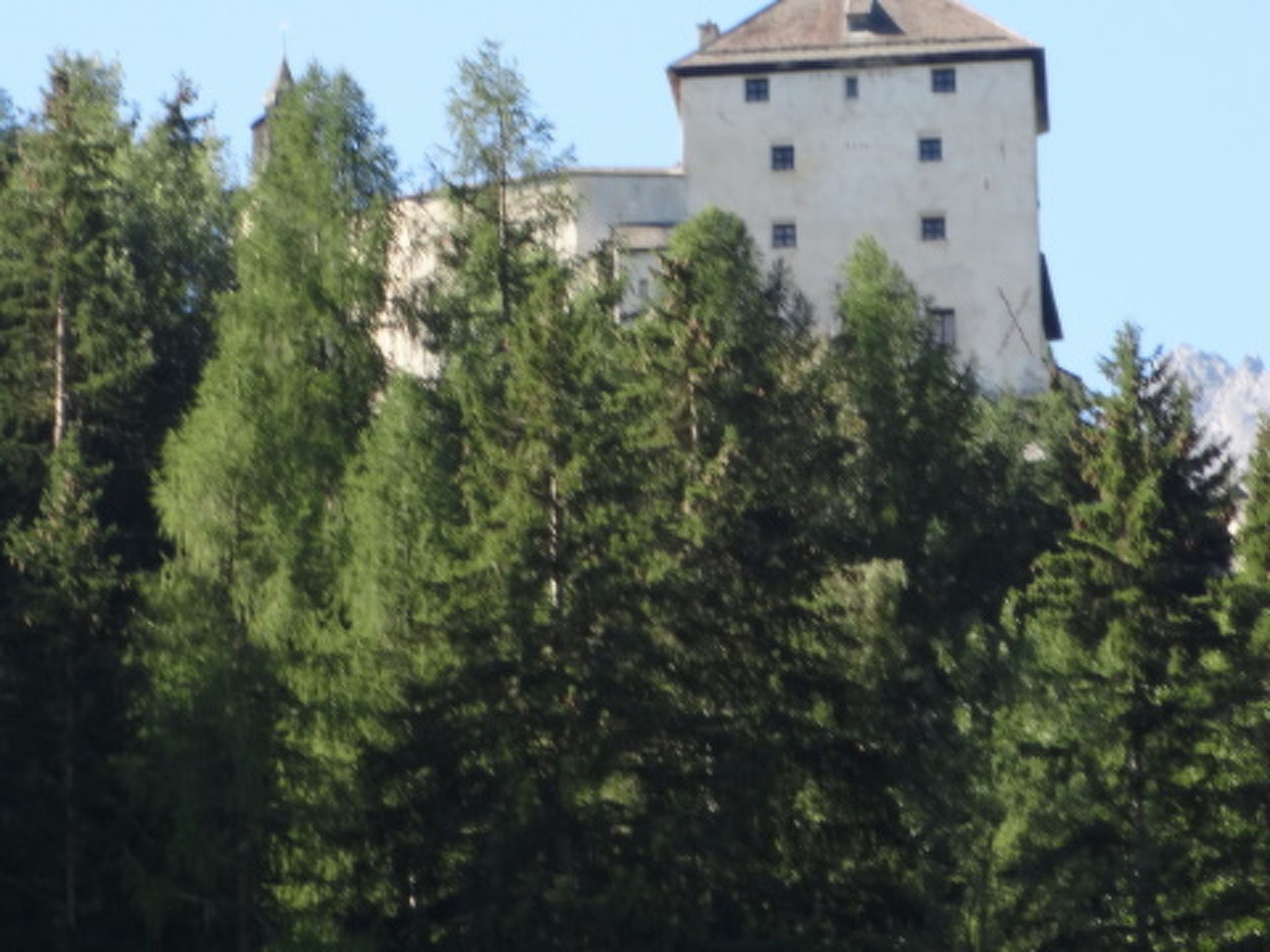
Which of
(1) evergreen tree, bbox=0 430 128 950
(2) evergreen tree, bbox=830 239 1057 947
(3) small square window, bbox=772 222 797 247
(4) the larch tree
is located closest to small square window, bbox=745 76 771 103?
(3) small square window, bbox=772 222 797 247

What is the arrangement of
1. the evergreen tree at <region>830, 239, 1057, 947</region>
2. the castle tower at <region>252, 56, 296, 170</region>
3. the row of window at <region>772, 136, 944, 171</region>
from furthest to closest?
the castle tower at <region>252, 56, 296, 170</region> → the row of window at <region>772, 136, 944, 171</region> → the evergreen tree at <region>830, 239, 1057, 947</region>

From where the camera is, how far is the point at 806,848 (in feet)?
150

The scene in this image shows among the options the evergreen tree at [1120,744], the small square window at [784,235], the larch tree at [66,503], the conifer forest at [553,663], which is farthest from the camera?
the small square window at [784,235]

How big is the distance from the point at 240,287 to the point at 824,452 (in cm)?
1077

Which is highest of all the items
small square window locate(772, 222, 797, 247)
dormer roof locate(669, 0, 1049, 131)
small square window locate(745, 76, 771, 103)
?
dormer roof locate(669, 0, 1049, 131)

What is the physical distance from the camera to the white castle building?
89.6 meters

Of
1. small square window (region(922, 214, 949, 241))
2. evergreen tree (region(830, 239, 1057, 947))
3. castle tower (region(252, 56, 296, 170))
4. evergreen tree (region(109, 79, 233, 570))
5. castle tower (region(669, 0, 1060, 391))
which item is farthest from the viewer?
castle tower (region(252, 56, 296, 170))

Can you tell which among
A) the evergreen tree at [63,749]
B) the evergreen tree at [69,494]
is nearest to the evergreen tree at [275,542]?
the evergreen tree at [63,749]

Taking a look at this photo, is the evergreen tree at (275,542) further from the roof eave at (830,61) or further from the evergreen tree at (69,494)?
the roof eave at (830,61)

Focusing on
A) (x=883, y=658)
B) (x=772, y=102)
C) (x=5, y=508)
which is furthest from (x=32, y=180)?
(x=772, y=102)

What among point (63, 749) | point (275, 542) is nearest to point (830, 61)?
point (275, 542)

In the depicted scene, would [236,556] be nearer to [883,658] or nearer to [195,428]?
[195,428]

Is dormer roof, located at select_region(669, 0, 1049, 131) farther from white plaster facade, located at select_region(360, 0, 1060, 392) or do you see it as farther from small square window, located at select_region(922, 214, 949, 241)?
small square window, located at select_region(922, 214, 949, 241)

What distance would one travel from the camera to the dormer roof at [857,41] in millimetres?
93250
